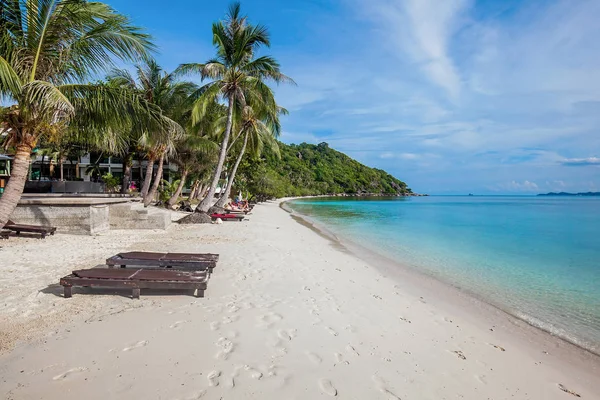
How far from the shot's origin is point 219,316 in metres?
4.48

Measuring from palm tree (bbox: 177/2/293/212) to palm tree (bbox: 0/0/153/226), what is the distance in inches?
363

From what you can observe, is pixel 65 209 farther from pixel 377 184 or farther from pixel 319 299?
pixel 377 184

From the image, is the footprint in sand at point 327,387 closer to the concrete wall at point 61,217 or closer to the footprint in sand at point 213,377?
the footprint in sand at point 213,377

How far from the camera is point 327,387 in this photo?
303cm

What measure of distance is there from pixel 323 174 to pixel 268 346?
4595 inches

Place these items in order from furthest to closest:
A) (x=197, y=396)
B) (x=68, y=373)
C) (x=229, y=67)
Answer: (x=229, y=67) < (x=68, y=373) < (x=197, y=396)

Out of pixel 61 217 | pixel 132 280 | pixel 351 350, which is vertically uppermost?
pixel 61 217

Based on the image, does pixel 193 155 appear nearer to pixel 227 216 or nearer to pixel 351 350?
pixel 227 216

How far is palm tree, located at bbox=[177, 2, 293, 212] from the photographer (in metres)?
16.9

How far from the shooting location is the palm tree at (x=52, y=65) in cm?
611

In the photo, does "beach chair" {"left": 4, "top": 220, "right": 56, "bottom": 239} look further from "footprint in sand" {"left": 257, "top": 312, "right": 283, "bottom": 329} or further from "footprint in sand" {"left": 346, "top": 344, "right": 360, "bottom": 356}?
"footprint in sand" {"left": 346, "top": 344, "right": 360, "bottom": 356}

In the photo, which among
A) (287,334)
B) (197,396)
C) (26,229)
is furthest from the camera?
(26,229)

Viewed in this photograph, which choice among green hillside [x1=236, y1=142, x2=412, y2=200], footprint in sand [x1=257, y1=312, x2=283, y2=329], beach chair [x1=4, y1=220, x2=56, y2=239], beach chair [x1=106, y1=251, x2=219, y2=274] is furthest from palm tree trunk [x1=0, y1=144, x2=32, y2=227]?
green hillside [x1=236, y1=142, x2=412, y2=200]

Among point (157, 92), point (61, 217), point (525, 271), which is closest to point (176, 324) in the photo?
point (61, 217)
